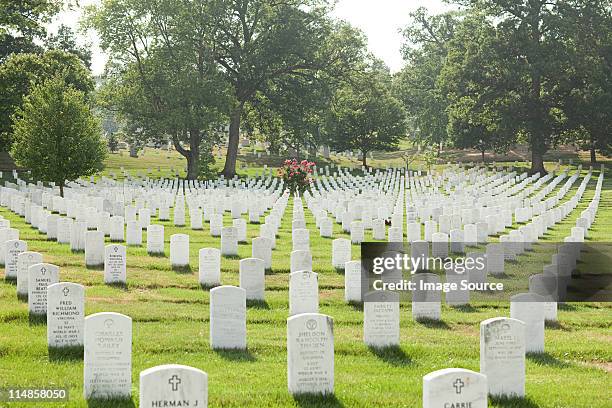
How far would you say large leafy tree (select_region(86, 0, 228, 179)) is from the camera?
162 ft

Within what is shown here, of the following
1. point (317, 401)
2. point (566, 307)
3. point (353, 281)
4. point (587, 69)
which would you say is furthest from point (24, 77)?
point (317, 401)

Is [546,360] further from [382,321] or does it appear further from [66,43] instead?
[66,43]

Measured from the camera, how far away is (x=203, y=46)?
53062mm

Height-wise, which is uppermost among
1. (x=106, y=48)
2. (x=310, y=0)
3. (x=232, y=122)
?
(x=310, y=0)

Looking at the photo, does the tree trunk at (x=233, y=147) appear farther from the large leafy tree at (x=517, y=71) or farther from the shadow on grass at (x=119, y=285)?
the shadow on grass at (x=119, y=285)

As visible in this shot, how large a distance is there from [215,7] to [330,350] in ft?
151

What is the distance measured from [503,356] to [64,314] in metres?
5.02

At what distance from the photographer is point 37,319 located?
38.1 feet

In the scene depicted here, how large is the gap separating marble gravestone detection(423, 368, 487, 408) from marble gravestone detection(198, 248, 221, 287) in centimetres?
816

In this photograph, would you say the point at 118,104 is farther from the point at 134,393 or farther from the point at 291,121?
the point at 134,393

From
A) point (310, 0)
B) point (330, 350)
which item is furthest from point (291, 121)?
point (330, 350)

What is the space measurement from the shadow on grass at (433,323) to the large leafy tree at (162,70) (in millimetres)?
37907

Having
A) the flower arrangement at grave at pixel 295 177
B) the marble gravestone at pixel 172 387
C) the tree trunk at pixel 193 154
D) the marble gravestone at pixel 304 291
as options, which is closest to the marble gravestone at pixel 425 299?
the marble gravestone at pixel 304 291

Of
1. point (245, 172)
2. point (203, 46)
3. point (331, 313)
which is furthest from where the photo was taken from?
point (245, 172)
